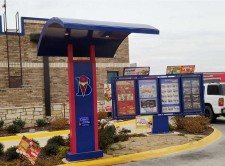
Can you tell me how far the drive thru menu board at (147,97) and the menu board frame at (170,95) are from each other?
0.30 metres

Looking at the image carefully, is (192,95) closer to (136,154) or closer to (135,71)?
(136,154)

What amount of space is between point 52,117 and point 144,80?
7.07m

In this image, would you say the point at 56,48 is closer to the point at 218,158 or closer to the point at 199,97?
the point at 218,158

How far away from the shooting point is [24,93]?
17.5 m

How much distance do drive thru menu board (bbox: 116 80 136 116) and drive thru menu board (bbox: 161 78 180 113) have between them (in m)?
1.25

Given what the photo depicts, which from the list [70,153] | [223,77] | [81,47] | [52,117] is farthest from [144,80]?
[223,77]

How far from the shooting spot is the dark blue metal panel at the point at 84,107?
901cm

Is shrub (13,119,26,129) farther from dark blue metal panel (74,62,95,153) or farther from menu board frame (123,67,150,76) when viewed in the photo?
dark blue metal panel (74,62,95,153)

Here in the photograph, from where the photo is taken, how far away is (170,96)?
13781 mm

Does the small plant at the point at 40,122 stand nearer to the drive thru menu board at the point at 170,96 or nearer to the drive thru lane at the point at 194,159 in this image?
the drive thru menu board at the point at 170,96

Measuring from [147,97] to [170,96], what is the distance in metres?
1.00

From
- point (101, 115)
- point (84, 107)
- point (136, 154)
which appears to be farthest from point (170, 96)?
point (101, 115)

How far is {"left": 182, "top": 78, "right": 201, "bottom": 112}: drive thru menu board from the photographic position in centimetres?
1394

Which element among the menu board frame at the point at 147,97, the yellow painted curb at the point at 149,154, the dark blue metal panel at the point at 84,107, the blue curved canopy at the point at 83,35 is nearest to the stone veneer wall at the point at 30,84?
the menu board frame at the point at 147,97
